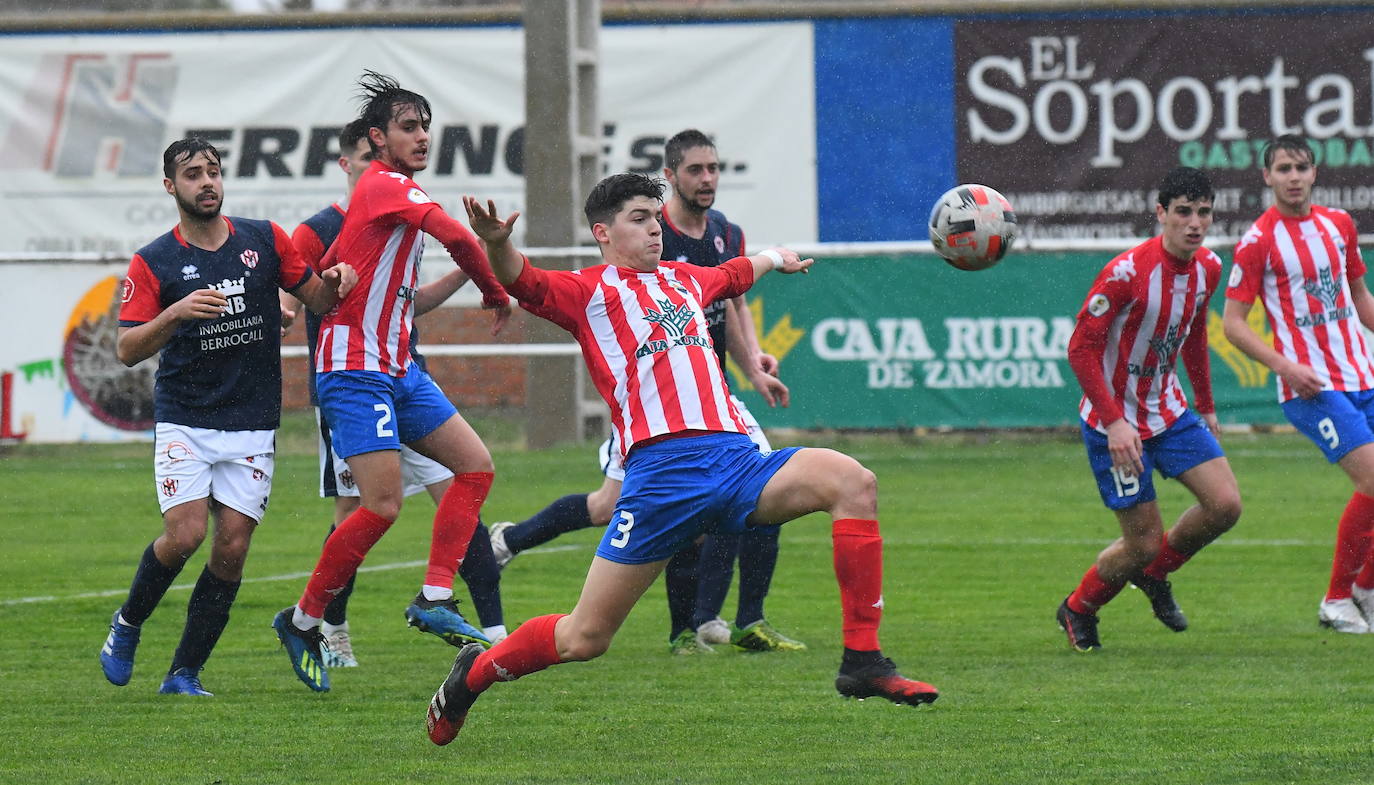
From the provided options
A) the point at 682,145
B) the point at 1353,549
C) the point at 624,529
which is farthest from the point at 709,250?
the point at 1353,549

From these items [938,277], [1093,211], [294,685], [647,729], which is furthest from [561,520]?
[1093,211]

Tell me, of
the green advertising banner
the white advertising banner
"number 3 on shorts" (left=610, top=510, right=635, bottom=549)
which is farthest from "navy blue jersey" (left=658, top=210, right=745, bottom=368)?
the white advertising banner

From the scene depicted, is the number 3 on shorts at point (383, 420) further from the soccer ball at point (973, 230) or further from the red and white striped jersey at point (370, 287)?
the soccer ball at point (973, 230)

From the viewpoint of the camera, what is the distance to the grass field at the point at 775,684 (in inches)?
211

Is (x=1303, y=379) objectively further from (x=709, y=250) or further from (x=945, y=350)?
(x=945, y=350)

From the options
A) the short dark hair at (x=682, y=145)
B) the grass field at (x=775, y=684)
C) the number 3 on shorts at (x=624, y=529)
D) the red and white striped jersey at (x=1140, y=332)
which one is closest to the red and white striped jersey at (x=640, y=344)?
the number 3 on shorts at (x=624, y=529)

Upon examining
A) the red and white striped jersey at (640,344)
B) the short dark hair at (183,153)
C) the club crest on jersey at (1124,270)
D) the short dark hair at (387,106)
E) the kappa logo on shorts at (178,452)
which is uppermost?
the short dark hair at (387,106)

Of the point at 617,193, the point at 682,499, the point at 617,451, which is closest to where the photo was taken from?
the point at 682,499

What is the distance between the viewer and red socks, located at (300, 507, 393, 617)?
6.75 m

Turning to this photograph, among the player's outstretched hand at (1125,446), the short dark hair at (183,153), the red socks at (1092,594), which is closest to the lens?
the short dark hair at (183,153)

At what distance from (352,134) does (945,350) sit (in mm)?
8623

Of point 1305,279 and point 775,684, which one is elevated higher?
point 1305,279

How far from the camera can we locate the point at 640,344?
562 centimetres

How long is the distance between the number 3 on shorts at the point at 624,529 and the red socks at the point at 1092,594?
2.95m
